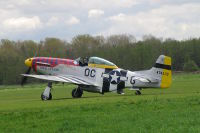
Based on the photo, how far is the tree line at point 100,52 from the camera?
73188 millimetres

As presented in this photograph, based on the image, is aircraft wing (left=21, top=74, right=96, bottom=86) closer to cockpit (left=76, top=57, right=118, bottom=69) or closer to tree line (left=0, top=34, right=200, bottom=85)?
cockpit (left=76, top=57, right=118, bottom=69)

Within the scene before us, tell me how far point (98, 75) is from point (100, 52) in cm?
5258

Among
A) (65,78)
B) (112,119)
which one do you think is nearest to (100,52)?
(65,78)

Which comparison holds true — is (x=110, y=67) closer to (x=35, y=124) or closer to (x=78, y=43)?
(x=35, y=124)

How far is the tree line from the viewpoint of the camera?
240 ft

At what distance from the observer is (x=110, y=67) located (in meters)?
22.6

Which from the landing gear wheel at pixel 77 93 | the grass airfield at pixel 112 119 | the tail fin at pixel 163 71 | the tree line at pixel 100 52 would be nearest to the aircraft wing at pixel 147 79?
the tail fin at pixel 163 71

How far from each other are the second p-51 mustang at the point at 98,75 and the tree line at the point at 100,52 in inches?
1777

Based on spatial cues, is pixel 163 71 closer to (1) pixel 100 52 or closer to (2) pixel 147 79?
(2) pixel 147 79

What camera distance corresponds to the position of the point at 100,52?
75188 mm

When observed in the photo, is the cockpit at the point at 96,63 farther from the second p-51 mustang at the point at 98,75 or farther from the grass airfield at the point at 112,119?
the grass airfield at the point at 112,119

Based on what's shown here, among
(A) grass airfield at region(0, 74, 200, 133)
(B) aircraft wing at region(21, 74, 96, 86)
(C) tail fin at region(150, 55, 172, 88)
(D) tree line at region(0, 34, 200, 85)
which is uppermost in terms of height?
(D) tree line at region(0, 34, 200, 85)

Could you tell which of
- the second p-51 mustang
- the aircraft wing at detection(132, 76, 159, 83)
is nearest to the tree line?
the second p-51 mustang

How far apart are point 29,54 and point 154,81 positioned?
54.3 metres
